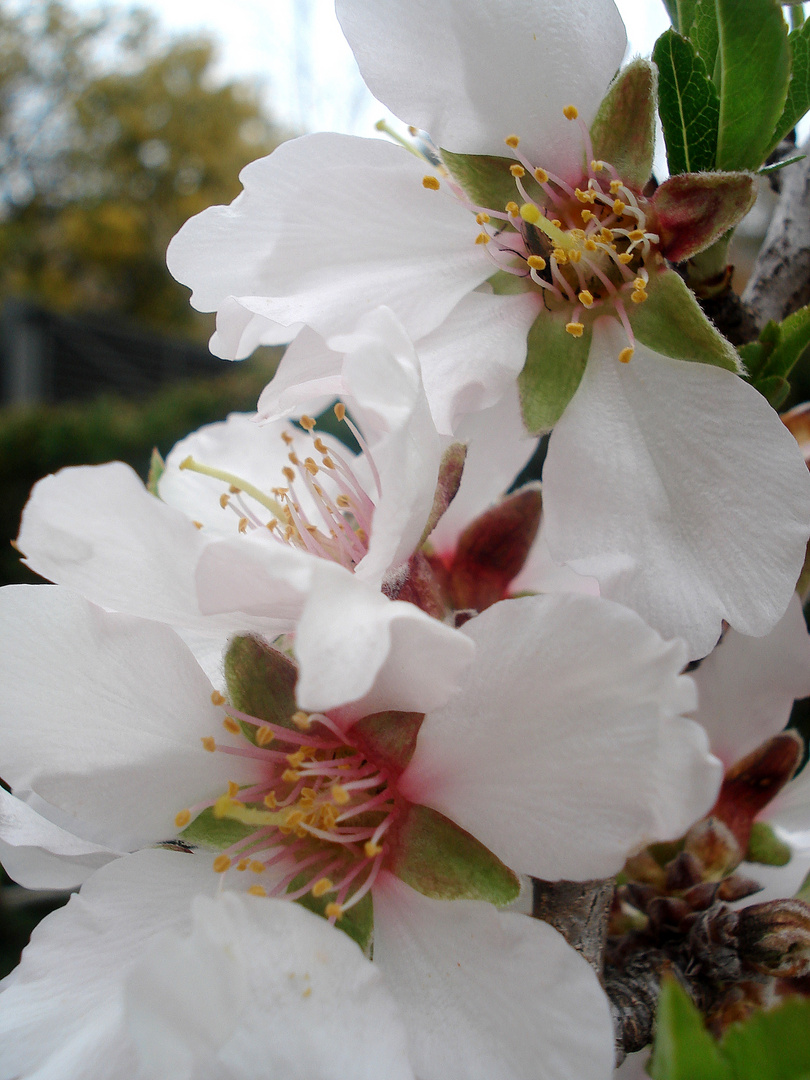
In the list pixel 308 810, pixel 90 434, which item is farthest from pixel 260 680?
pixel 90 434

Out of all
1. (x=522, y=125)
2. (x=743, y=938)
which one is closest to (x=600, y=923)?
(x=743, y=938)

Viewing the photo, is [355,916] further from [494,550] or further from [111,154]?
[111,154]

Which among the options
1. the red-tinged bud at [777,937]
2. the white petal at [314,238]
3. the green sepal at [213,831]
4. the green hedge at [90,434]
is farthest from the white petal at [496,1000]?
the green hedge at [90,434]

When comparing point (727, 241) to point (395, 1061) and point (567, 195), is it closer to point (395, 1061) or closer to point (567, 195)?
point (567, 195)

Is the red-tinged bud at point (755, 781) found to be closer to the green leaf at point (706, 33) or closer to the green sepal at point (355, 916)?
the green sepal at point (355, 916)

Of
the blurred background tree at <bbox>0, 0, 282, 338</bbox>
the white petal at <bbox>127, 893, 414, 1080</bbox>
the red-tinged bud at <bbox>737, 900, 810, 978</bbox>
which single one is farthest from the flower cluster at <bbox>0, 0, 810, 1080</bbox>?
the blurred background tree at <bbox>0, 0, 282, 338</bbox>
